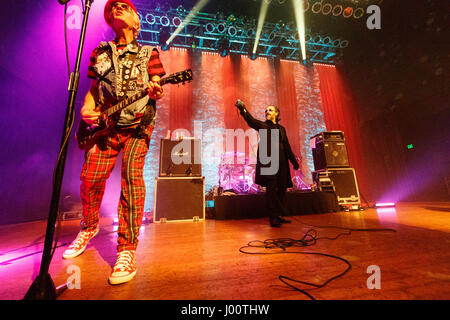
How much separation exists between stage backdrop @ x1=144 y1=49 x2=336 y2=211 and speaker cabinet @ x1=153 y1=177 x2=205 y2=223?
2.30 metres

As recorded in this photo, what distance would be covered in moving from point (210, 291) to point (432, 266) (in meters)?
1.10

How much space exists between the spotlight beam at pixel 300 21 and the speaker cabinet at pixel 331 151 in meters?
3.99

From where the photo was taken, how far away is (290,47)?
21.5ft

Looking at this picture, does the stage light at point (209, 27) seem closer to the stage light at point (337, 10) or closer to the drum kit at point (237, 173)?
the stage light at point (337, 10)

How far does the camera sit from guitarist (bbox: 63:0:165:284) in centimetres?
108

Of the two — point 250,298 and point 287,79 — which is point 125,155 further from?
point 287,79

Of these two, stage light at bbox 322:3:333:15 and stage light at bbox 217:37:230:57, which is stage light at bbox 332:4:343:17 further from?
stage light at bbox 217:37:230:57

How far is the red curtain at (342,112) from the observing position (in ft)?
20.5

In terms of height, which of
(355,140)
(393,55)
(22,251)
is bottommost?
(22,251)

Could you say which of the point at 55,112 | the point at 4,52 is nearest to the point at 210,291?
the point at 4,52

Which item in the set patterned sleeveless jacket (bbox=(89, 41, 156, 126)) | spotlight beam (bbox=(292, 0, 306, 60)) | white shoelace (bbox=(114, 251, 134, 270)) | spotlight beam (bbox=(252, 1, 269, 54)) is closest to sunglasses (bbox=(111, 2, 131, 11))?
patterned sleeveless jacket (bbox=(89, 41, 156, 126))
